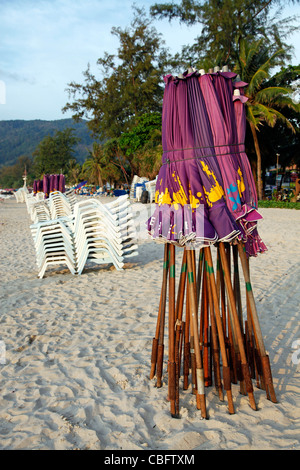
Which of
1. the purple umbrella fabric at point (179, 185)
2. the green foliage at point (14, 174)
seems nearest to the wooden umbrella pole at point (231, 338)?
the purple umbrella fabric at point (179, 185)

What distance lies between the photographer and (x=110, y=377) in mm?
2840

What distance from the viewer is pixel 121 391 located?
2.63 metres

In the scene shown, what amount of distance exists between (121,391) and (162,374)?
348 millimetres

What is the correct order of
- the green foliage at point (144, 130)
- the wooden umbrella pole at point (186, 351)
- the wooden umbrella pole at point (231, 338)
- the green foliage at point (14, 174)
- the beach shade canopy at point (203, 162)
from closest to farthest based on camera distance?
the beach shade canopy at point (203, 162) → the wooden umbrella pole at point (231, 338) → the wooden umbrella pole at point (186, 351) → the green foliage at point (144, 130) → the green foliage at point (14, 174)

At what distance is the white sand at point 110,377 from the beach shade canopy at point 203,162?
1.07 meters

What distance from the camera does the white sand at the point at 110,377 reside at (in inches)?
83.7

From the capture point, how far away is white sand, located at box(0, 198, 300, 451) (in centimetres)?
213

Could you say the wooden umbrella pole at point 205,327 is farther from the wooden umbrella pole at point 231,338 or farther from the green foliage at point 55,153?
the green foliage at point 55,153

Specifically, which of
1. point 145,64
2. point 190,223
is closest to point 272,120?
point 190,223

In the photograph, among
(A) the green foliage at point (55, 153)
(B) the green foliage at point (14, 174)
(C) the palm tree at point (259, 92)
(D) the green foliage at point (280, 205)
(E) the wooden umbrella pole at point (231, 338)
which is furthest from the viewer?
(B) the green foliage at point (14, 174)

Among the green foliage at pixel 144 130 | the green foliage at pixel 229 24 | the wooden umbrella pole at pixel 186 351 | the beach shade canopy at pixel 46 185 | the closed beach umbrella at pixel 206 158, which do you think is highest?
the green foliage at pixel 229 24

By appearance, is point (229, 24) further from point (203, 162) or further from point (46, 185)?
point (203, 162)

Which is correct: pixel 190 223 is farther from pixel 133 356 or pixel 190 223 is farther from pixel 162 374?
pixel 133 356

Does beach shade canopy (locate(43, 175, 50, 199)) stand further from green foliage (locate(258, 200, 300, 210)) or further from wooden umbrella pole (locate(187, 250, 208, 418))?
wooden umbrella pole (locate(187, 250, 208, 418))
